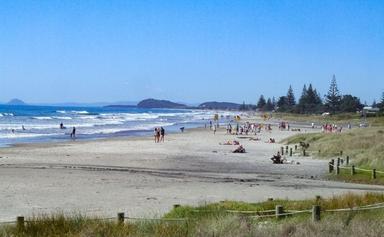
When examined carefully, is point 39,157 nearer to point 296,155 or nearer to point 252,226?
point 296,155

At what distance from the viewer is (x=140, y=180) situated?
23312 mm

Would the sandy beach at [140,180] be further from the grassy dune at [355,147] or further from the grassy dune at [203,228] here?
the grassy dune at [203,228]

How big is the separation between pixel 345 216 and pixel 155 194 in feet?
31.0

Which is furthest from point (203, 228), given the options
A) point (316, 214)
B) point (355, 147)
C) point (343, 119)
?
point (343, 119)

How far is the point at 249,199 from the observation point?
58.5ft

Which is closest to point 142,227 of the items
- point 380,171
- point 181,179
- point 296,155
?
point 181,179

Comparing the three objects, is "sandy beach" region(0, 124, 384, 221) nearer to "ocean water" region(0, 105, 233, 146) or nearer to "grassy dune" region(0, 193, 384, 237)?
"grassy dune" region(0, 193, 384, 237)

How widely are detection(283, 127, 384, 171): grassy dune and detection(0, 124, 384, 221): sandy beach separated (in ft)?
5.81

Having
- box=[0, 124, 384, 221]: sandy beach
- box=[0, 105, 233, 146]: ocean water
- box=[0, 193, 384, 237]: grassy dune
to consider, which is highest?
box=[0, 193, 384, 237]: grassy dune

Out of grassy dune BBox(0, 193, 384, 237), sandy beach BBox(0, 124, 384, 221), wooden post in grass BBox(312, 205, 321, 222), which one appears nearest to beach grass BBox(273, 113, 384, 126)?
sandy beach BBox(0, 124, 384, 221)

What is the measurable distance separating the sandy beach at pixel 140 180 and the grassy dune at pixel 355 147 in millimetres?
1770

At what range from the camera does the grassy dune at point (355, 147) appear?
27062 mm

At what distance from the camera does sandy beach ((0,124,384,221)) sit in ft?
55.9

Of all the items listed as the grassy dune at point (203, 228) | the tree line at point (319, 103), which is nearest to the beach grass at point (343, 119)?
the tree line at point (319, 103)
